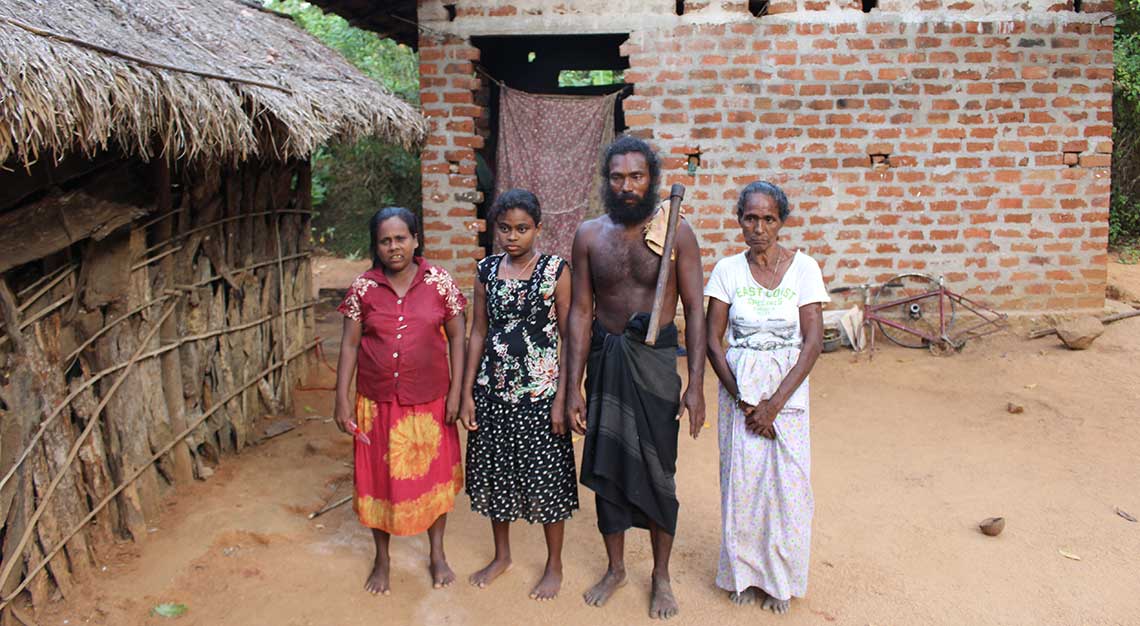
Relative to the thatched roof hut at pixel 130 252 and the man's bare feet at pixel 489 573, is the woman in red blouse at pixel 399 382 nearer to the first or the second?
the man's bare feet at pixel 489 573

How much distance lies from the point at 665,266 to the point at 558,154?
404cm

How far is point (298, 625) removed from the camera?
10.5ft

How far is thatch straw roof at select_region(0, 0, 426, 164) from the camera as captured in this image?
2.83 metres

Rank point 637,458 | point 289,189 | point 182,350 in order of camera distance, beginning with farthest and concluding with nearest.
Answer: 1. point 289,189
2. point 182,350
3. point 637,458

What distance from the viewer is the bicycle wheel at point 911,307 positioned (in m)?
6.81

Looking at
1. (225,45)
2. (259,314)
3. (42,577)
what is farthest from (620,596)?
(225,45)

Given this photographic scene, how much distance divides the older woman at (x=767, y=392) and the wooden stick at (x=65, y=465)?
253 centimetres

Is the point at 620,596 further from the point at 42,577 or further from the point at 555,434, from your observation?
the point at 42,577

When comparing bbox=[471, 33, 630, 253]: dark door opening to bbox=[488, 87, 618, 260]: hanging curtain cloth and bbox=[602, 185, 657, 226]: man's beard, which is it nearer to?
bbox=[488, 87, 618, 260]: hanging curtain cloth

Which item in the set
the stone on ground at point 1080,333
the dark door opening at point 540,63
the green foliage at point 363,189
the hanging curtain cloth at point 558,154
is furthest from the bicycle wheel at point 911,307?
the green foliage at point 363,189

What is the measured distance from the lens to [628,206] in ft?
10.2

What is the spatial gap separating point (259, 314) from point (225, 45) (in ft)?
5.18

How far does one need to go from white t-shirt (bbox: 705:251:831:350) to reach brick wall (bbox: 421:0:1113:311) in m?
3.65

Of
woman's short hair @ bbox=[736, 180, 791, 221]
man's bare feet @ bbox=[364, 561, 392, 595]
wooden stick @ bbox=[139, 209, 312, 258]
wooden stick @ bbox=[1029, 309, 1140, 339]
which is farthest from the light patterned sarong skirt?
wooden stick @ bbox=[1029, 309, 1140, 339]
